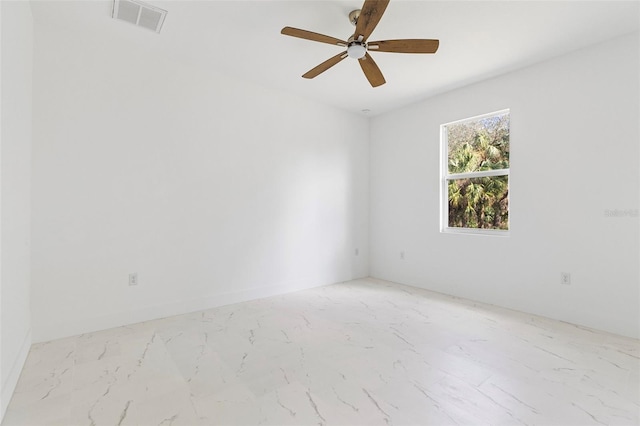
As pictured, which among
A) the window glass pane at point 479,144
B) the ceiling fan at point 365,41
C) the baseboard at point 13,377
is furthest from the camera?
the window glass pane at point 479,144

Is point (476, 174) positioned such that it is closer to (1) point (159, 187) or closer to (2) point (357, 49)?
(2) point (357, 49)

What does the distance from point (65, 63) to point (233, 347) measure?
8.79 feet

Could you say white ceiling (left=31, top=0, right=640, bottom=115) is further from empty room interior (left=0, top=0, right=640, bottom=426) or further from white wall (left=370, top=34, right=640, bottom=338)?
white wall (left=370, top=34, right=640, bottom=338)

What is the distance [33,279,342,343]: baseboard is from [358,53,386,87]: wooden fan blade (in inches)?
101

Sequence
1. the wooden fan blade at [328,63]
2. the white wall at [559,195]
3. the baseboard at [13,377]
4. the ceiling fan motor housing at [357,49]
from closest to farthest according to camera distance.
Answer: the baseboard at [13,377], the ceiling fan motor housing at [357,49], the wooden fan blade at [328,63], the white wall at [559,195]

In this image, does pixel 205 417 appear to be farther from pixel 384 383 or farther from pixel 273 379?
pixel 384 383

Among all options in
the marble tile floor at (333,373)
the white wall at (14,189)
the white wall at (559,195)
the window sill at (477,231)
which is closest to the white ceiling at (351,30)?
the white wall at (559,195)

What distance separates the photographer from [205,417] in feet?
5.26

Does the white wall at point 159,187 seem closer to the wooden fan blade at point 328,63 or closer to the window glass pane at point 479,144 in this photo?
the wooden fan blade at point 328,63

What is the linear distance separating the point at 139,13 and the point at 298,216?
2579mm

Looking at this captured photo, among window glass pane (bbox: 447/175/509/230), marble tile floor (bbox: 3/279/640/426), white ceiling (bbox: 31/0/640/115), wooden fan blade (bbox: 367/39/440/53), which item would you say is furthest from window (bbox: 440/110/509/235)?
wooden fan blade (bbox: 367/39/440/53)

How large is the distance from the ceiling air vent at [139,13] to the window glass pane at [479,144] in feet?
11.0

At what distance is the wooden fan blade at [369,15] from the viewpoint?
6.03 ft

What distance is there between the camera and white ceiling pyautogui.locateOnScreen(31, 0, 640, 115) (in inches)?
91.0
